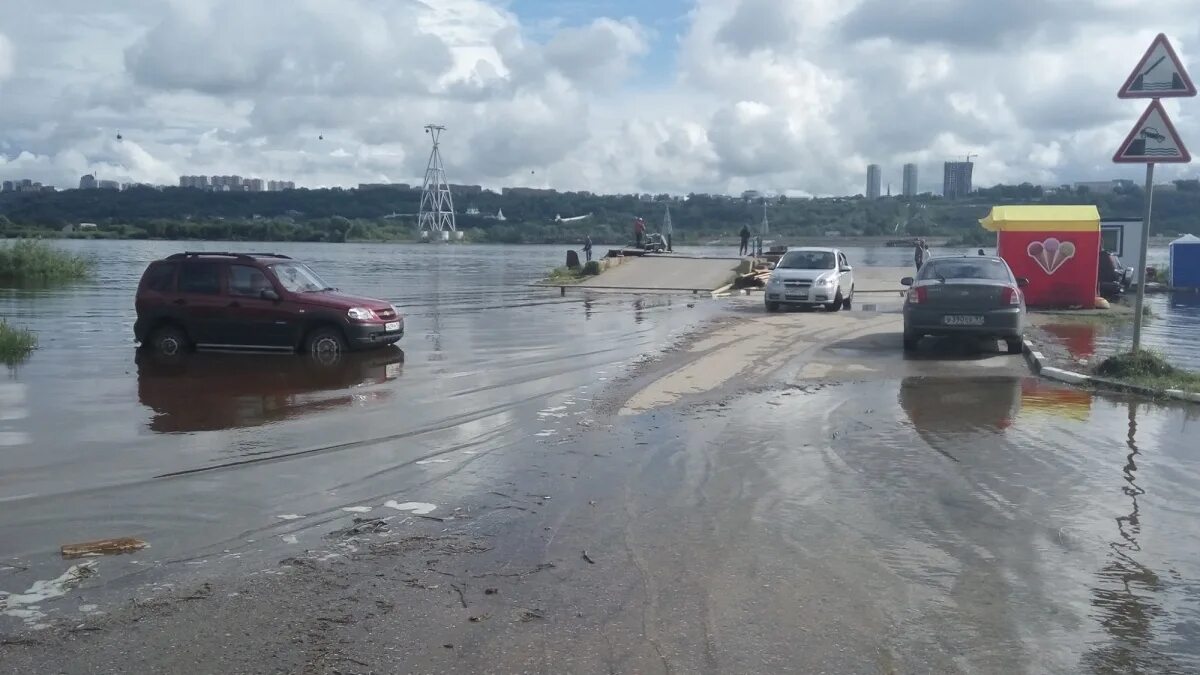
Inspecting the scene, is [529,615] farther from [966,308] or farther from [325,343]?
[966,308]

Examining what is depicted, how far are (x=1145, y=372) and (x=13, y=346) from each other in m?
15.7

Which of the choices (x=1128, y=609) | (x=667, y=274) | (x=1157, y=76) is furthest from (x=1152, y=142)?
(x=667, y=274)

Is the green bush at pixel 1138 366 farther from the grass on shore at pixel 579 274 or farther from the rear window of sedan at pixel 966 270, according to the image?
the grass on shore at pixel 579 274

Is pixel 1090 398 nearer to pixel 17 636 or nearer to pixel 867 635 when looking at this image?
pixel 867 635

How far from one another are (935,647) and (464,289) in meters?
34.1

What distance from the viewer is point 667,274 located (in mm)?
38719

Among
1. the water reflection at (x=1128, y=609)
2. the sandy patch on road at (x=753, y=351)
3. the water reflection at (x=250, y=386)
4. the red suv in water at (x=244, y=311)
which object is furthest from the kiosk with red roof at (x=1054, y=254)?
the water reflection at (x=1128, y=609)

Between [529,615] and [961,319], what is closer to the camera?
[529,615]

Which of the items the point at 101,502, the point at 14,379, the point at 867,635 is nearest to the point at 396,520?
the point at 101,502

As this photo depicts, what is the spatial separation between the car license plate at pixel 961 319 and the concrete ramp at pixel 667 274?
17452mm

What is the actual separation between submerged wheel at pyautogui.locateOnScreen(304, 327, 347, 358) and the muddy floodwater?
7.43 feet

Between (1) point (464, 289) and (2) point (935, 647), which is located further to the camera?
(1) point (464, 289)

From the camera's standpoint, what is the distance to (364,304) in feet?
53.7

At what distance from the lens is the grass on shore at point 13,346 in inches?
611
